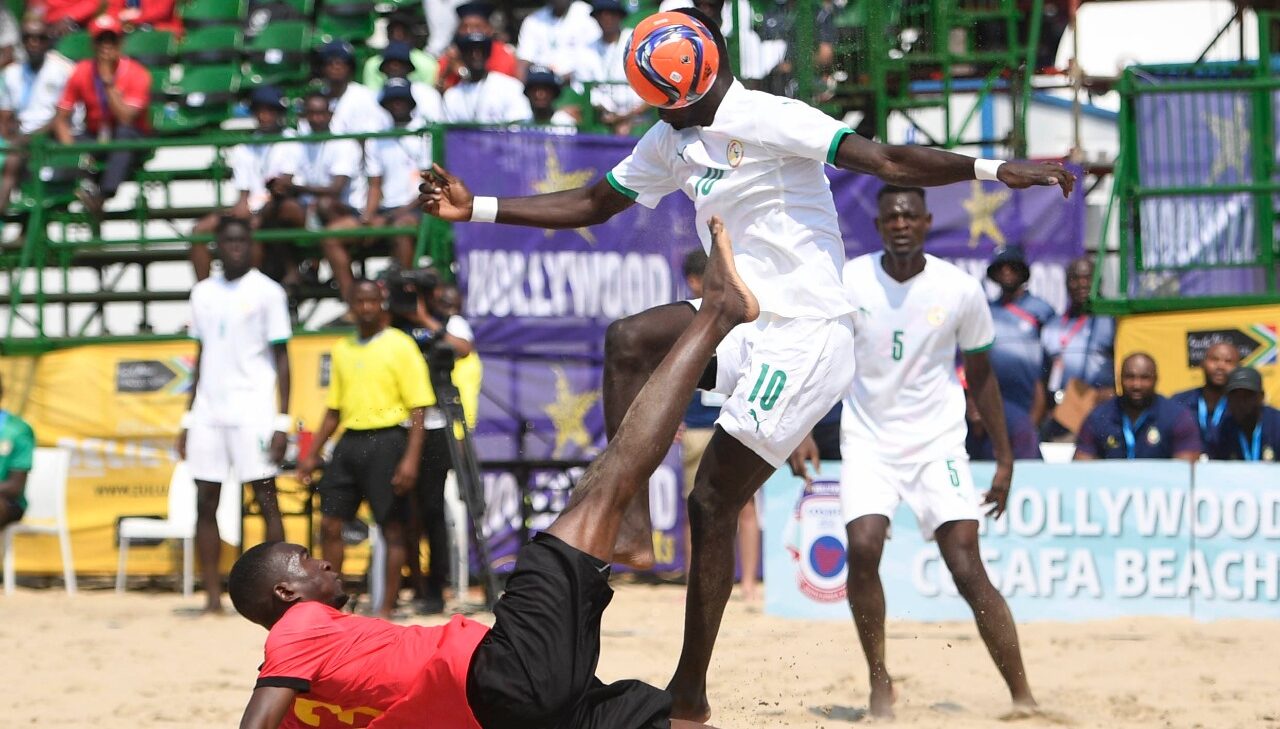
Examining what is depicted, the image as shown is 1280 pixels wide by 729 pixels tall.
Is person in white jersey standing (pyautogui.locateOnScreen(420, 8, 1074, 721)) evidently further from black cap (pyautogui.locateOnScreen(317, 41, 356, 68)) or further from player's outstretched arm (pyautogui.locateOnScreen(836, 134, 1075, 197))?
black cap (pyautogui.locateOnScreen(317, 41, 356, 68))

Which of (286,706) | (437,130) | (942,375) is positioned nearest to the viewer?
(286,706)

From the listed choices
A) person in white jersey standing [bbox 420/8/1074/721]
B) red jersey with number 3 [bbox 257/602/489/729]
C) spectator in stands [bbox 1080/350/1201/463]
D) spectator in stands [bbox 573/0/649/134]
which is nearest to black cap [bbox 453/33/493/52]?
spectator in stands [bbox 573/0/649/134]

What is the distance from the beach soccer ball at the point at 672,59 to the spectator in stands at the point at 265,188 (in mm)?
7004

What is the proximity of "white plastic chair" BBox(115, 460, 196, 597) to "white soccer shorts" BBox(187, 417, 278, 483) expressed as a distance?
69cm

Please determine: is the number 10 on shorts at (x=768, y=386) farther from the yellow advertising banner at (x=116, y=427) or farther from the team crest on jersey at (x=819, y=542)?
the yellow advertising banner at (x=116, y=427)

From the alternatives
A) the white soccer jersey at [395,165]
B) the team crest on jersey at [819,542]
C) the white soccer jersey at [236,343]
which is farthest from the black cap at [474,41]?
the team crest on jersey at [819,542]

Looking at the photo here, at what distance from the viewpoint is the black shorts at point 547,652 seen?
413 cm

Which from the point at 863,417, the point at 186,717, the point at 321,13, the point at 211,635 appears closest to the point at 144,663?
the point at 211,635

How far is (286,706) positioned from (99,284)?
983 centimetres

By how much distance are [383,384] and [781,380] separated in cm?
493

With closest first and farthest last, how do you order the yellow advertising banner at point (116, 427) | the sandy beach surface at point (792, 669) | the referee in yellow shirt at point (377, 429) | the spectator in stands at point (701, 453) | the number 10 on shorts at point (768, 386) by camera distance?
the number 10 on shorts at point (768, 386), the sandy beach surface at point (792, 669), the referee in yellow shirt at point (377, 429), the spectator in stands at point (701, 453), the yellow advertising banner at point (116, 427)

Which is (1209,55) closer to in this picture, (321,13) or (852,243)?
(852,243)

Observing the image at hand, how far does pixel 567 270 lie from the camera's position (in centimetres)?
1106

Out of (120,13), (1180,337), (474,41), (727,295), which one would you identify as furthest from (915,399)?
(120,13)
